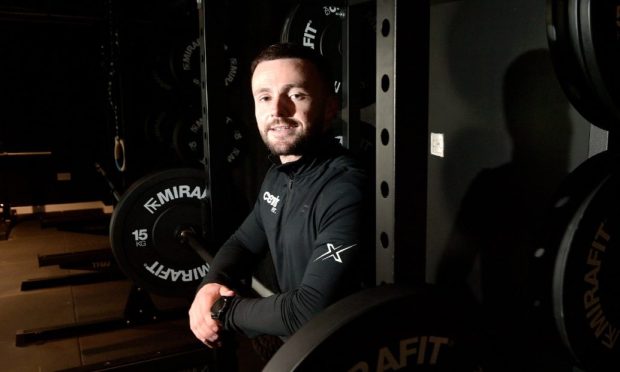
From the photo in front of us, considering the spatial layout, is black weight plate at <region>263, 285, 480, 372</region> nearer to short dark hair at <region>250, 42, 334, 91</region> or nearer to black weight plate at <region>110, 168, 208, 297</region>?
short dark hair at <region>250, 42, 334, 91</region>

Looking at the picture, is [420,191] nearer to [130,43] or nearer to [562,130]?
[562,130]

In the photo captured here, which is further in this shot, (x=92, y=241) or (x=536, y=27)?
(x=92, y=241)

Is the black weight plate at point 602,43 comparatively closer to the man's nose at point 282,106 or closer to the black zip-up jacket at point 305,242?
the black zip-up jacket at point 305,242

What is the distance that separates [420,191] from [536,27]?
671 millimetres

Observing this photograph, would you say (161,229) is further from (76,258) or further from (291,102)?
(76,258)

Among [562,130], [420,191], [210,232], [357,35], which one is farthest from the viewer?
[357,35]

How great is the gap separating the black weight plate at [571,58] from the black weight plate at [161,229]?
1.47m

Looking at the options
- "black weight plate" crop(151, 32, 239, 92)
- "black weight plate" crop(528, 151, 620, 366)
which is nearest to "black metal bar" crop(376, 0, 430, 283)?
"black weight plate" crop(528, 151, 620, 366)

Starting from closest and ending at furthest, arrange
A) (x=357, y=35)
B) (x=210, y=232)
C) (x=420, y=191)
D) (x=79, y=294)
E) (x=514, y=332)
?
(x=420, y=191)
(x=514, y=332)
(x=210, y=232)
(x=357, y=35)
(x=79, y=294)

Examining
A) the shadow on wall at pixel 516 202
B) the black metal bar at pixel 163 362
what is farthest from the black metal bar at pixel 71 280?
the shadow on wall at pixel 516 202

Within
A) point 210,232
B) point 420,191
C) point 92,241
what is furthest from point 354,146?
point 92,241

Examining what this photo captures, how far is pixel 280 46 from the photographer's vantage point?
1132 mm

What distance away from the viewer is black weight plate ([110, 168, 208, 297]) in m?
1.98

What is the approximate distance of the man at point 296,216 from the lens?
3.04 ft
